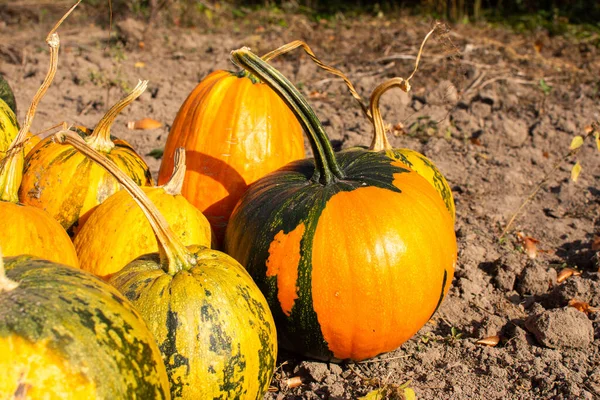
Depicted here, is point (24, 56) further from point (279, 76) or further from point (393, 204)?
point (393, 204)

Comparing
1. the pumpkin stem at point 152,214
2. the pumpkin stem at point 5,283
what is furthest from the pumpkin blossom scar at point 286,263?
the pumpkin stem at point 5,283

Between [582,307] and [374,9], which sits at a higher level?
[374,9]

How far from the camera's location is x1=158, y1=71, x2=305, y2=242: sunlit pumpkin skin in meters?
3.57

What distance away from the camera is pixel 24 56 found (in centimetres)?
681

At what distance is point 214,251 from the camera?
2697 millimetres

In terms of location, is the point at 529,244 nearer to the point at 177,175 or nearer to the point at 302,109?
the point at 302,109

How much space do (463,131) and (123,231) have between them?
3573mm

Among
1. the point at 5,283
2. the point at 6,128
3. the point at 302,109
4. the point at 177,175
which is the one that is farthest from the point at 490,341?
the point at 6,128

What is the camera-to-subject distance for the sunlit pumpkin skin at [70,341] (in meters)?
1.74

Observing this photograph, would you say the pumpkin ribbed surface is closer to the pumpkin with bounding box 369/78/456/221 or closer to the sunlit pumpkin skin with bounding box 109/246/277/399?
the sunlit pumpkin skin with bounding box 109/246/277/399

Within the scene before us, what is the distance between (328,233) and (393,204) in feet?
1.01

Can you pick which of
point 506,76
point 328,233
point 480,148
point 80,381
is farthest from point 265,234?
point 506,76

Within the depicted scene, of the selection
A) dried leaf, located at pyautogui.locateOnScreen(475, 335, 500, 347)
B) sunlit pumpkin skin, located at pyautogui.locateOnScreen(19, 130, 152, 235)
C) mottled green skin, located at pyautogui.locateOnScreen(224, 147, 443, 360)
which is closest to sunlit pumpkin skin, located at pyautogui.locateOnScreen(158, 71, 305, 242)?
mottled green skin, located at pyautogui.locateOnScreen(224, 147, 443, 360)

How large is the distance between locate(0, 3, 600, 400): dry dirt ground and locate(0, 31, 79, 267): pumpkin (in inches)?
42.3
